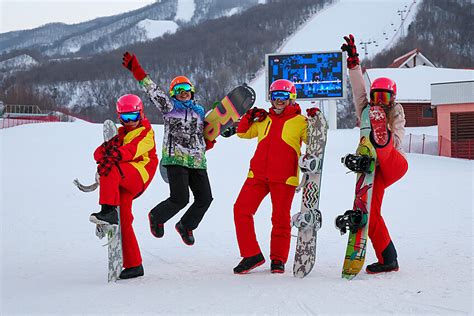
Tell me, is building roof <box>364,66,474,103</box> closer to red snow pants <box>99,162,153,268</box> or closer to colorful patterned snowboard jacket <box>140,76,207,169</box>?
colorful patterned snowboard jacket <box>140,76,207,169</box>

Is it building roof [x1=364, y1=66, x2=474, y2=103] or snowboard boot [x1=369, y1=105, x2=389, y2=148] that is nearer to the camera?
snowboard boot [x1=369, y1=105, x2=389, y2=148]

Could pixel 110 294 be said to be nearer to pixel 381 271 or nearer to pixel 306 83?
pixel 381 271

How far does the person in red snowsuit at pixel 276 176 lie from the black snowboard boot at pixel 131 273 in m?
0.89

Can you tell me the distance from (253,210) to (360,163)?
112 centimetres

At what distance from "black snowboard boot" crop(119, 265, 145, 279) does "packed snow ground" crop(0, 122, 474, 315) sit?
11 cm

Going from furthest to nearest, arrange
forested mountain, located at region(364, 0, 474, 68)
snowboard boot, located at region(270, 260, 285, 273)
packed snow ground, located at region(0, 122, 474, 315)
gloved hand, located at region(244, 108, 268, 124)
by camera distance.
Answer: forested mountain, located at region(364, 0, 474, 68) < gloved hand, located at region(244, 108, 268, 124) < snowboard boot, located at region(270, 260, 285, 273) < packed snow ground, located at region(0, 122, 474, 315)

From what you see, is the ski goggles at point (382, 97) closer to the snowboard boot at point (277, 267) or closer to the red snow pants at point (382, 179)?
the red snow pants at point (382, 179)

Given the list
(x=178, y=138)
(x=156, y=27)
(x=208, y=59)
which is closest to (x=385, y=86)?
(x=178, y=138)

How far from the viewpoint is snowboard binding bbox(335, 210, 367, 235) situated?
5082 millimetres

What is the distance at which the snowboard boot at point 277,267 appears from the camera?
552 centimetres

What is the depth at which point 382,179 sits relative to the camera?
5.25 meters

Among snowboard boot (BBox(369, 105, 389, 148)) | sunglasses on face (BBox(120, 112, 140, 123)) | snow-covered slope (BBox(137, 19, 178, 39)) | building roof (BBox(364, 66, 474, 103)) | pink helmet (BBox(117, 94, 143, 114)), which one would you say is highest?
snow-covered slope (BBox(137, 19, 178, 39))

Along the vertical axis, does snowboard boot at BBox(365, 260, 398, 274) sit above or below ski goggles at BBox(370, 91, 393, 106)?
below

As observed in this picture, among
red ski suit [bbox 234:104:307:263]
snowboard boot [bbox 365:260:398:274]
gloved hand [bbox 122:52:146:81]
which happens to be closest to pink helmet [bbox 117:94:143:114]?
gloved hand [bbox 122:52:146:81]
